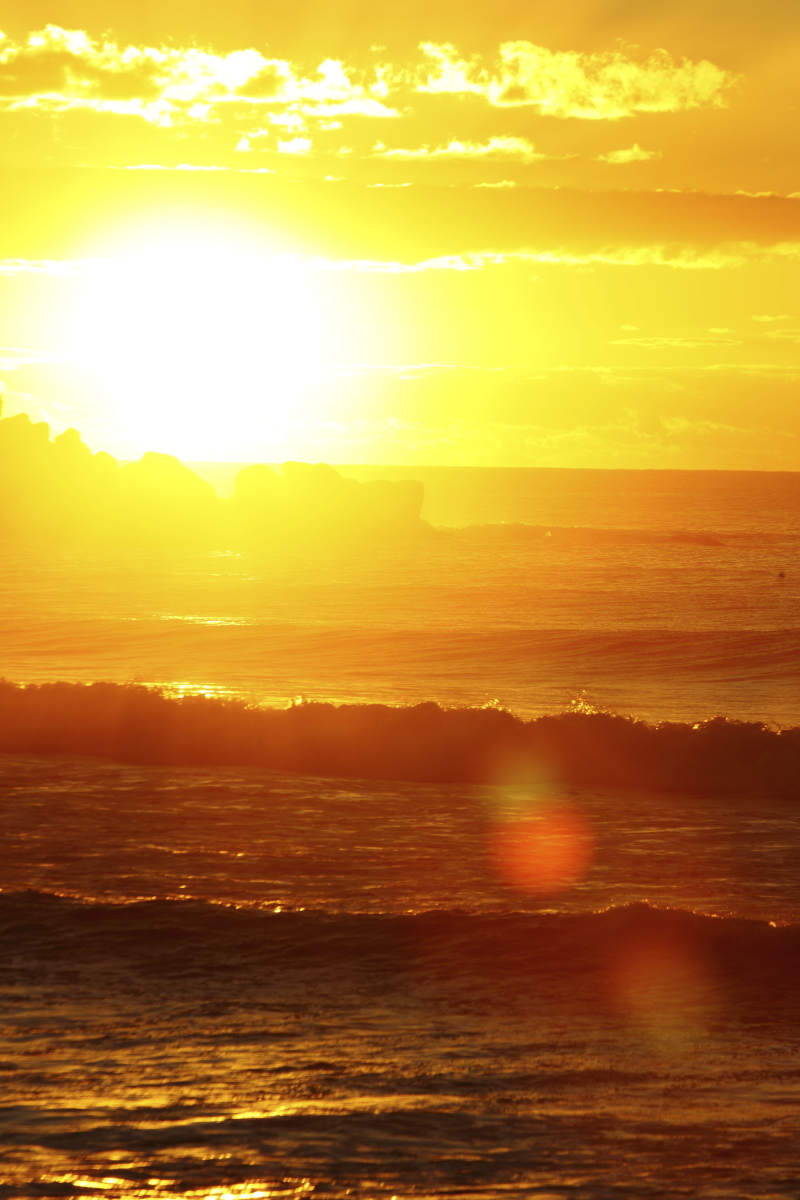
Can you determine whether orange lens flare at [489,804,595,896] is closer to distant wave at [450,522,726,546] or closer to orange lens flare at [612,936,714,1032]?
orange lens flare at [612,936,714,1032]

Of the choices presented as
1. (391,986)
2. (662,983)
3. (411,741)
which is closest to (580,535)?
(411,741)

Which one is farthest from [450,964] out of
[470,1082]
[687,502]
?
[687,502]

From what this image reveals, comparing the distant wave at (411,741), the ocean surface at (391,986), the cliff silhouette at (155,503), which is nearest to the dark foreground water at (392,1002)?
the ocean surface at (391,986)

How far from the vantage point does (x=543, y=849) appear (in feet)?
50.1

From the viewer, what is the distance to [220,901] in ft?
41.7

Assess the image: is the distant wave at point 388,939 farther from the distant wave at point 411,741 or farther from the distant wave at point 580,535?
the distant wave at point 580,535

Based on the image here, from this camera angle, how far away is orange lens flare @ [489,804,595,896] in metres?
13.9

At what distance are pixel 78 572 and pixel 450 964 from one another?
62.4 m

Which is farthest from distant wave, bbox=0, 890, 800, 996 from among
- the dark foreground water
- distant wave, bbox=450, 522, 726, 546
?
distant wave, bbox=450, 522, 726, 546

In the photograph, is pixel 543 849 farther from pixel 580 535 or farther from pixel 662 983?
pixel 580 535

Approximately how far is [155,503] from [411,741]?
266 feet

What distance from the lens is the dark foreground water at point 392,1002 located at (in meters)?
7.32

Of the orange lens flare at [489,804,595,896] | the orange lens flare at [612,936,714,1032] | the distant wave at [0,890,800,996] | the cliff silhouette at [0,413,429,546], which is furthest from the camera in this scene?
the cliff silhouette at [0,413,429,546]

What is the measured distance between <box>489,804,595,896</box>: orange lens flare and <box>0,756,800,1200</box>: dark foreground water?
88 mm
